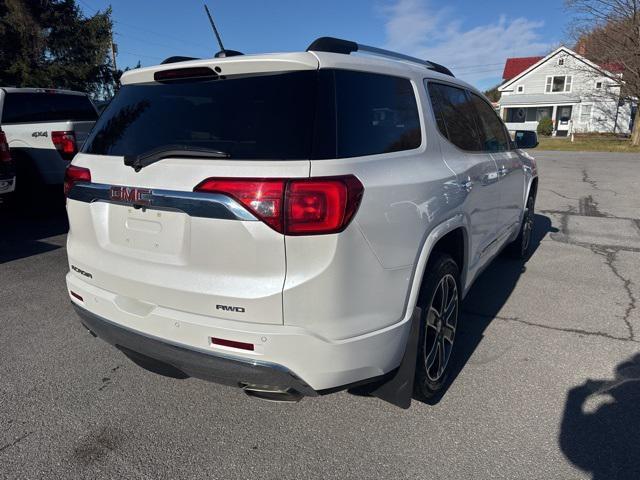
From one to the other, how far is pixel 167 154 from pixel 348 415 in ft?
5.57

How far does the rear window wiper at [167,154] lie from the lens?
6.44 feet

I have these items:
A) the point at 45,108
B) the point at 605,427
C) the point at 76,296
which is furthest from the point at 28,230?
the point at 605,427

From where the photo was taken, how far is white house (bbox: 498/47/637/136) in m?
37.9

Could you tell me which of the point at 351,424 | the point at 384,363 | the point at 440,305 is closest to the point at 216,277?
the point at 384,363

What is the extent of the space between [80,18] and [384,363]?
26.9 m

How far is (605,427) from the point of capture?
2.47 meters

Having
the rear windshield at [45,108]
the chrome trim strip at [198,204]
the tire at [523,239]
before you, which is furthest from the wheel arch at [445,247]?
the rear windshield at [45,108]

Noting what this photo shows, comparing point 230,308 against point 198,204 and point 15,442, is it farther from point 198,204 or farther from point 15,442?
point 15,442

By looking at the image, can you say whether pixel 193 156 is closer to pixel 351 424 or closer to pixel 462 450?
pixel 351 424

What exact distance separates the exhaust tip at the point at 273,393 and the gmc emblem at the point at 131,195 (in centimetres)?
96

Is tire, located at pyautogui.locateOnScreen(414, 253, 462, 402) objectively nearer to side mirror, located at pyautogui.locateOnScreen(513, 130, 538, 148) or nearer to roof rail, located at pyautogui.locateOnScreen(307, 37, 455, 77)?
roof rail, located at pyautogui.locateOnScreen(307, 37, 455, 77)

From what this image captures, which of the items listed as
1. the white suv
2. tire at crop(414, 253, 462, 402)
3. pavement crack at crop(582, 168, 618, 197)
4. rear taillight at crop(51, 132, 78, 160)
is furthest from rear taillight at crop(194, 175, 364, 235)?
pavement crack at crop(582, 168, 618, 197)

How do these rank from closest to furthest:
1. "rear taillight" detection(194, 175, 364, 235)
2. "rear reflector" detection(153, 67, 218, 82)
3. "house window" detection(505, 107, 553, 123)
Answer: "rear taillight" detection(194, 175, 364, 235) < "rear reflector" detection(153, 67, 218, 82) < "house window" detection(505, 107, 553, 123)

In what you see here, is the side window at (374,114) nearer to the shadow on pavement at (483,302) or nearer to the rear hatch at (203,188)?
the rear hatch at (203,188)
